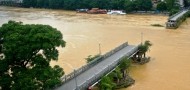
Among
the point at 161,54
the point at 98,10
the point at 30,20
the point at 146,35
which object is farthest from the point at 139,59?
the point at 98,10

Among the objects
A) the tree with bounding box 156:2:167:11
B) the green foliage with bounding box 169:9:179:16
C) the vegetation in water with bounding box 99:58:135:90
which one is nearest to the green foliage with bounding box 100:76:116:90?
the vegetation in water with bounding box 99:58:135:90

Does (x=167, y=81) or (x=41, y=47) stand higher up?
(x=41, y=47)

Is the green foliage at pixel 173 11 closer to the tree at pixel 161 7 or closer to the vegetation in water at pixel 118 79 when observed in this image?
the tree at pixel 161 7

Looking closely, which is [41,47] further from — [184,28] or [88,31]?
[184,28]

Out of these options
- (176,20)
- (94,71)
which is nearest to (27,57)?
(94,71)

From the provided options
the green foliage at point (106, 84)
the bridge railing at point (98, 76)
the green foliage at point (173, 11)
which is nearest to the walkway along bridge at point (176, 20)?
the green foliage at point (173, 11)

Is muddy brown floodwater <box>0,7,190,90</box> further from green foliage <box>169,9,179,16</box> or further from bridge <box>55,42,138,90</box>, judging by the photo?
bridge <box>55,42,138,90</box>
